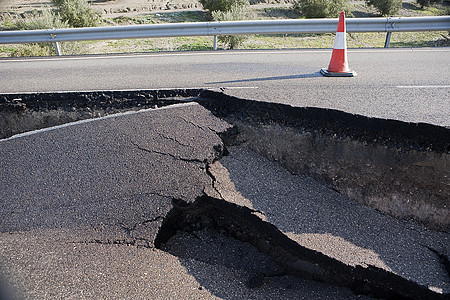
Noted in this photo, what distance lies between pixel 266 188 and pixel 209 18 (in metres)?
14.9

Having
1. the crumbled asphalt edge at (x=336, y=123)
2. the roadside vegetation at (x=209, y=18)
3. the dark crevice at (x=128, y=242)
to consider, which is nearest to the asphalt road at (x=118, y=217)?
the dark crevice at (x=128, y=242)

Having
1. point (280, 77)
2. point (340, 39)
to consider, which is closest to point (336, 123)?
point (280, 77)

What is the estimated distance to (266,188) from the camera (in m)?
3.74

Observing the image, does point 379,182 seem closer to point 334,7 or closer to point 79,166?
point 79,166

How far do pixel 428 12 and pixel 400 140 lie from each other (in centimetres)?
2302

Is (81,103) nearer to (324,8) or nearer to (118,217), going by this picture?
(118,217)

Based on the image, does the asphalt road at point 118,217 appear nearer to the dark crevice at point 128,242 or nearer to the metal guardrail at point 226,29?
the dark crevice at point 128,242

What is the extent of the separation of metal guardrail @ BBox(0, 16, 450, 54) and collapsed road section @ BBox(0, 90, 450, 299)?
4650mm

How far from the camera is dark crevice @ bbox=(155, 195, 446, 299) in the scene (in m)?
3.08

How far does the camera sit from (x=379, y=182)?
3.69m

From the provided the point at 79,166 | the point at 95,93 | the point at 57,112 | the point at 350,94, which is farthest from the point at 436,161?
the point at 57,112

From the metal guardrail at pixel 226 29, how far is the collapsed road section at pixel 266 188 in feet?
15.3

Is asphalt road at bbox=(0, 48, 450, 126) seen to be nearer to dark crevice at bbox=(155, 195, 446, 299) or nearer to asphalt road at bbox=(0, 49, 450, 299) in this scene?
asphalt road at bbox=(0, 49, 450, 299)

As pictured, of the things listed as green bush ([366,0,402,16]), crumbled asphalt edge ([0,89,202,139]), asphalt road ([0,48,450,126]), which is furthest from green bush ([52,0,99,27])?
green bush ([366,0,402,16])
